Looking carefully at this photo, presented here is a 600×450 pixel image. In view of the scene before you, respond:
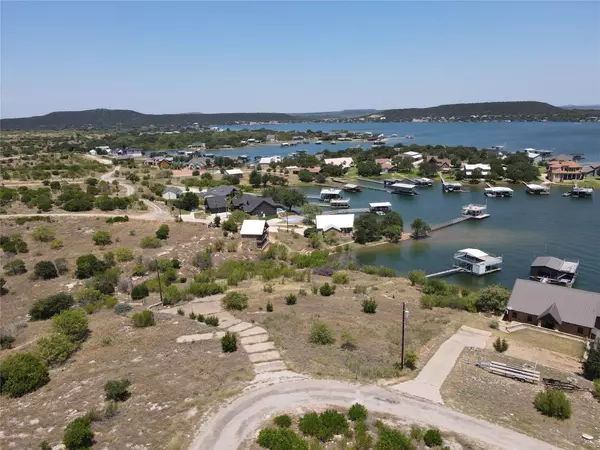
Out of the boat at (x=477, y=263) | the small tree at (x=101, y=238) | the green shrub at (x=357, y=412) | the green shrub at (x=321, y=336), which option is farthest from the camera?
the small tree at (x=101, y=238)

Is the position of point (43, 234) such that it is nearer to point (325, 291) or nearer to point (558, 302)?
point (325, 291)

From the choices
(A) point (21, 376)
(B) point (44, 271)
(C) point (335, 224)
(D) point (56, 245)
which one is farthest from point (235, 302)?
(C) point (335, 224)

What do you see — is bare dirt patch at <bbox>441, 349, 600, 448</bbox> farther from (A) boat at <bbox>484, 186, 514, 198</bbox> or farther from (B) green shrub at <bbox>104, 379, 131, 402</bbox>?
(A) boat at <bbox>484, 186, 514, 198</bbox>

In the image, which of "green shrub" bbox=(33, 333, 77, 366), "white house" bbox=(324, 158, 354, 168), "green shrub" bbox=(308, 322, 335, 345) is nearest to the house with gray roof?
"green shrub" bbox=(308, 322, 335, 345)

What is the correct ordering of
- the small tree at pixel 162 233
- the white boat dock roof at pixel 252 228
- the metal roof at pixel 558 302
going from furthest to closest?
1. the white boat dock roof at pixel 252 228
2. the small tree at pixel 162 233
3. the metal roof at pixel 558 302

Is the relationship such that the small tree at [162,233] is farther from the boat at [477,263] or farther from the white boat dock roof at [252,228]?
the boat at [477,263]

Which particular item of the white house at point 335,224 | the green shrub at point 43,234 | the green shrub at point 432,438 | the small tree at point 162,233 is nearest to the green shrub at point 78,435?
the green shrub at point 432,438

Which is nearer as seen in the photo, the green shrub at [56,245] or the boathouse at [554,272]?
the boathouse at [554,272]
